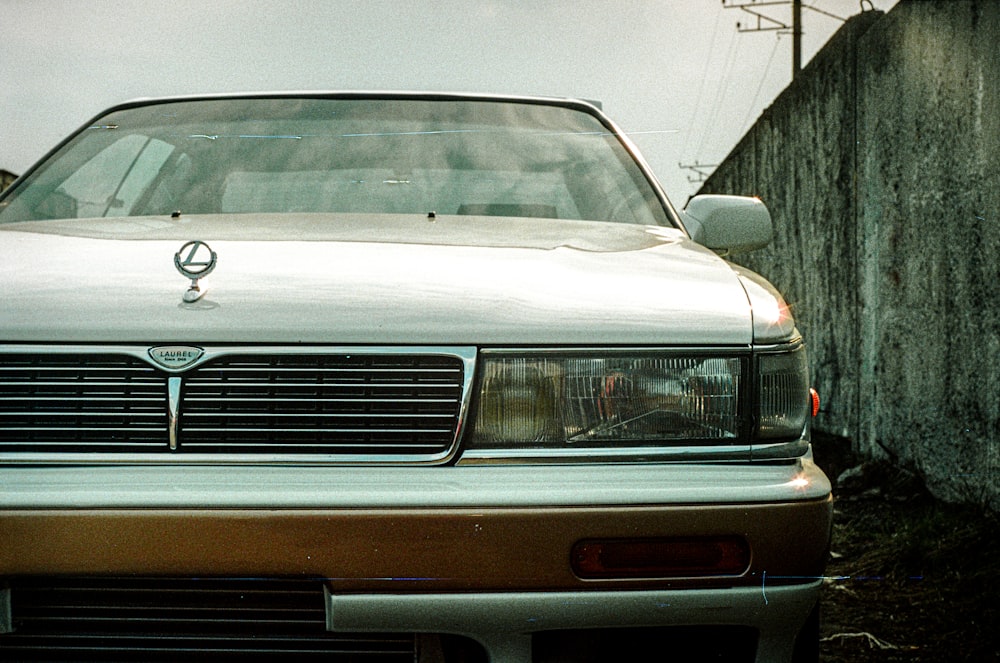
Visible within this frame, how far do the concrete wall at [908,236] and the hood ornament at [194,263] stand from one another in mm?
3395

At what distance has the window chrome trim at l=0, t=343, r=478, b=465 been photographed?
5.92ft

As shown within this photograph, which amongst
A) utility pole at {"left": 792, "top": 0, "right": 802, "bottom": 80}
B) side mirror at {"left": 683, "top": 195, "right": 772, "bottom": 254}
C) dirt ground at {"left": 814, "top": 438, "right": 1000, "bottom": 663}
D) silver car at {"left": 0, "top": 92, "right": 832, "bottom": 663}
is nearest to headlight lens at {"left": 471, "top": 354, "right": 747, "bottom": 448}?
silver car at {"left": 0, "top": 92, "right": 832, "bottom": 663}

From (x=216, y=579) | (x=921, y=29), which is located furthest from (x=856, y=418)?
(x=216, y=579)

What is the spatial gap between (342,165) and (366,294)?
1295 mm

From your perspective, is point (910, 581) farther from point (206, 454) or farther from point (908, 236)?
point (206, 454)

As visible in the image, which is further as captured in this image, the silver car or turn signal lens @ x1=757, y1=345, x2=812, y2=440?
turn signal lens @ x1=757, y1=345, x2=812, y2=440

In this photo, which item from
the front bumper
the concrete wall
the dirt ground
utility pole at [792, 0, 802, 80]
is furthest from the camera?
utility pole at [792, 0, 802, 80]

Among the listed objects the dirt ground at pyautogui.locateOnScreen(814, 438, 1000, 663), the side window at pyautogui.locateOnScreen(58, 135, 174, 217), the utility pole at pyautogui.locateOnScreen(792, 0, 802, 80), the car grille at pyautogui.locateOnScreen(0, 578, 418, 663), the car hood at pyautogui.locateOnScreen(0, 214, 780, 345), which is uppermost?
the utility pole at pyautogui.locateOnScreen(792, 0, 802, 80)

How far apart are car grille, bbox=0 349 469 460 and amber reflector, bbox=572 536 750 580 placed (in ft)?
1.05

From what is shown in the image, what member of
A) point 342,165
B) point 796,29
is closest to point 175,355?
point 342,165

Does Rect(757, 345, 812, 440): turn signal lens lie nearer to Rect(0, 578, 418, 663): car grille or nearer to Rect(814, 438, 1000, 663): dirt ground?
Rect(0, 578, 418, 663): car grille

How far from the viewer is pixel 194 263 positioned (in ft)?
6.41

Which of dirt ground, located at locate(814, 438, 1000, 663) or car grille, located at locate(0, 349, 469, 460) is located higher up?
car grille, located at locate(0, 349, 469, 460)

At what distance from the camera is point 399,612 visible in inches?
67.6
